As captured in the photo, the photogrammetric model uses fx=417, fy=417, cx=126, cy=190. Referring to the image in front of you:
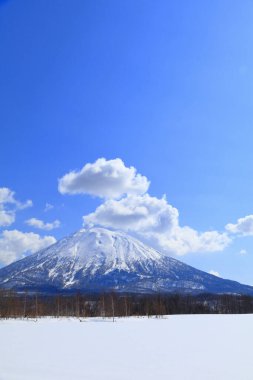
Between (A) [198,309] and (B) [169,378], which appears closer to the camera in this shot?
(B) [169,378]

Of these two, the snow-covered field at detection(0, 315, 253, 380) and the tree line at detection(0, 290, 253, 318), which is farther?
the tree line at detection(0, 290, 253, 318)

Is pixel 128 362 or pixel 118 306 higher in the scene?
pixel 128 362

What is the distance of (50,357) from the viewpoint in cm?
1677

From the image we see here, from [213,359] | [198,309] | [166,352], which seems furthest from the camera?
[198,309]

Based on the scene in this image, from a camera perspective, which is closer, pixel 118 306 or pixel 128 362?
pixel 128 362

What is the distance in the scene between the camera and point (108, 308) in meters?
102

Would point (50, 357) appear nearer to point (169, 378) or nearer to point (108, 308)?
point (169, 378)

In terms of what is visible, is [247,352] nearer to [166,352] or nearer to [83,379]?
[166,352]

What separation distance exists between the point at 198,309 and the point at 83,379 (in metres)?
106

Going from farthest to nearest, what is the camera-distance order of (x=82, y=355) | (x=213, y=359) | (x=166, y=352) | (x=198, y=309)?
(x=198, y=309) → (x=166, y=352) → (x=82, y=355) → (x=213, y=359)

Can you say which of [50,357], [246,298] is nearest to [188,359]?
[50,357]

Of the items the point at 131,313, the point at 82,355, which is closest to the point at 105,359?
the point at 82,355

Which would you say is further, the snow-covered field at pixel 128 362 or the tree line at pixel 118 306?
the tree line at pixel 118 306

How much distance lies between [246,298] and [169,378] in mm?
124412
